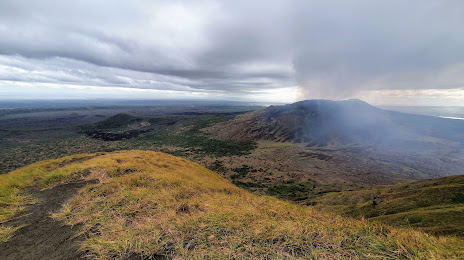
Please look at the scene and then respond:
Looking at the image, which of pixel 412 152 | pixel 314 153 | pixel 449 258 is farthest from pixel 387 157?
pixel 449 258

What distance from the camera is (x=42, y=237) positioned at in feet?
13.6

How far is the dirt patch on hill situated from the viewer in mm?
3609

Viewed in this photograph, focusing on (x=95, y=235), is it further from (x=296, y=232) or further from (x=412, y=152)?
(x=412, y=152)

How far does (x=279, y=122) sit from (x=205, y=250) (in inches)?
3862

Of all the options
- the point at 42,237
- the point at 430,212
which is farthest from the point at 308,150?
the point at 42,237

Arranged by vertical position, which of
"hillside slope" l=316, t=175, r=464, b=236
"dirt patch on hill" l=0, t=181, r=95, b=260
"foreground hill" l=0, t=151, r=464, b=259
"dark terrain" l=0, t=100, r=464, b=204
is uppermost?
"foreground hill" l=0, t=151, r=464, b=259

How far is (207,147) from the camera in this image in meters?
70.2

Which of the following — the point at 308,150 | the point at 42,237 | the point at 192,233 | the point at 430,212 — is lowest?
the point at 308,150

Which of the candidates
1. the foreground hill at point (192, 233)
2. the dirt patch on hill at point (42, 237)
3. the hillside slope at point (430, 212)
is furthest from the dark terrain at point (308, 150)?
the dirt patch on hill at point (42, 237)

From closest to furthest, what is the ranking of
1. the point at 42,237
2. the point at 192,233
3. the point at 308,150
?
1. the point at 192,233
2. the point at 42,237
3. the point at 308,150

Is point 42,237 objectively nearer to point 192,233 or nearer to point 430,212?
point 192,233

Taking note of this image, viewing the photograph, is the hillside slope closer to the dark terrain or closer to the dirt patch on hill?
the dirt patch on hill

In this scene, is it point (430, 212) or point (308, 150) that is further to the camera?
point (308, 150)

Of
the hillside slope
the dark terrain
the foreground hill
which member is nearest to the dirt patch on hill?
the foreground hill
